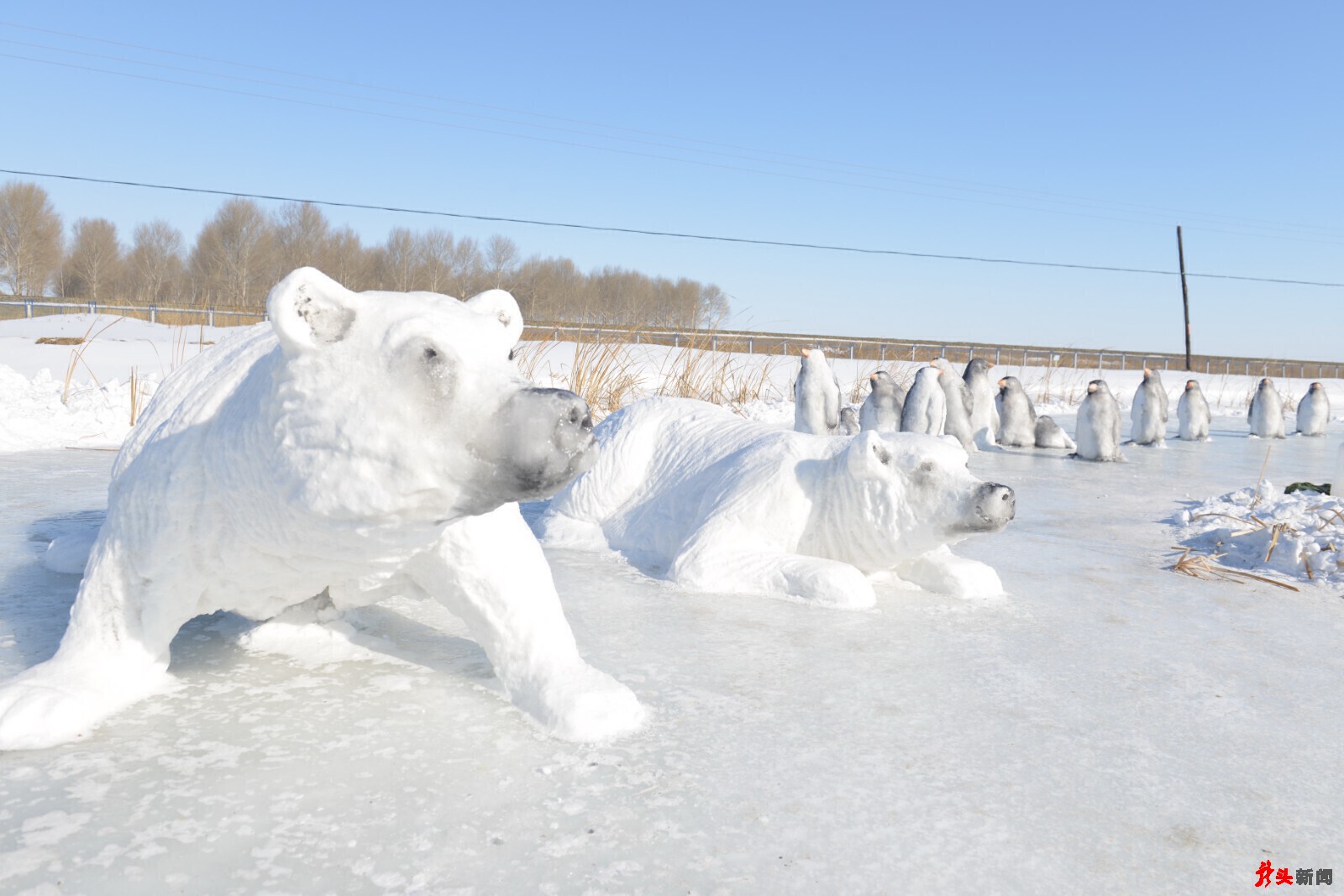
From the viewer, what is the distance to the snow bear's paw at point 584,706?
2.40m

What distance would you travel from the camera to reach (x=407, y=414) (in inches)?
75.0

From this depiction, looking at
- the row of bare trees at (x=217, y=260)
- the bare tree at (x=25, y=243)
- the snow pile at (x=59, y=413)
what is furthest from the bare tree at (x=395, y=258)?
the snow pile at (x=59, y=413)

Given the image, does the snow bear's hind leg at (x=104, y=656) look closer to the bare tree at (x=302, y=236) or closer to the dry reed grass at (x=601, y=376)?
the dry reed grass at (x=601, y=376)

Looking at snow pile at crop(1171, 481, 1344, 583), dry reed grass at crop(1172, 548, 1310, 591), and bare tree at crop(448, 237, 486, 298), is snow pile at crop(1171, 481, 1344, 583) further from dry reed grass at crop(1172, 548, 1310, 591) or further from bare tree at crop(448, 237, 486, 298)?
bare tree at crop(448, 237, 486, 298)

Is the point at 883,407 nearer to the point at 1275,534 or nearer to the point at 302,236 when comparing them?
the point at 1275,534

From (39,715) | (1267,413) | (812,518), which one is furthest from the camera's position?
(1267,413)

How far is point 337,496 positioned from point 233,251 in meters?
46.3

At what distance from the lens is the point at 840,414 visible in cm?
1175

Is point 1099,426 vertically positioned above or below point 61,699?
above

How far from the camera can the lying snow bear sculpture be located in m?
3.96

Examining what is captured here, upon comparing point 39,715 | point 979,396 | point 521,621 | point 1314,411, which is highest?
point 1314,411

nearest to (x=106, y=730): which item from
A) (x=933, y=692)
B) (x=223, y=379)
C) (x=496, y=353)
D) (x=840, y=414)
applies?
(x=223, y=379)

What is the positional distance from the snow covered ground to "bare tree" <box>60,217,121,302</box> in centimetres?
4932

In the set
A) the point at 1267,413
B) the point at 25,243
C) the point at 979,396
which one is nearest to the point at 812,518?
the point at 979,396
